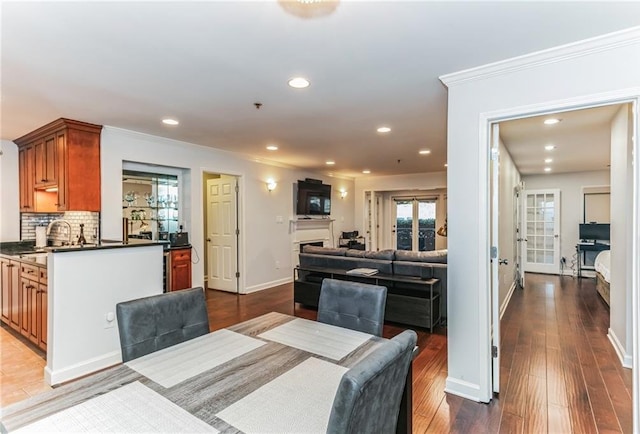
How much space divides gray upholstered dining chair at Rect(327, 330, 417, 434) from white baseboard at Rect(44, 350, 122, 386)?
9.41 feet

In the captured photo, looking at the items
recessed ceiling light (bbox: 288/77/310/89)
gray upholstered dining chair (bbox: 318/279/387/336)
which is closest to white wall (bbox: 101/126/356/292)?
recessed ceiling light (bbox: 288/77/310/89)

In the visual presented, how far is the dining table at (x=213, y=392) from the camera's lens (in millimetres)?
994

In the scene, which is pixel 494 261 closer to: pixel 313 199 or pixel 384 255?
pixel 384 255

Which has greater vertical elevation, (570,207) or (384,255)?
(570,207)

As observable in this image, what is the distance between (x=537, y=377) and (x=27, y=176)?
20.1 ft

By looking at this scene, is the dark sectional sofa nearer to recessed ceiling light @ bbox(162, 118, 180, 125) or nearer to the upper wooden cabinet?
recessed ceiling light @ bbox(162, 118, 180, 125)

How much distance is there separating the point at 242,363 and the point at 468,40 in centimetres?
213

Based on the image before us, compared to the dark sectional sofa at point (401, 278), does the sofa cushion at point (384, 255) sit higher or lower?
higher

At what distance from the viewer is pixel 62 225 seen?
452cm

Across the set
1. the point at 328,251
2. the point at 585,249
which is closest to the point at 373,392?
the point at 328,251

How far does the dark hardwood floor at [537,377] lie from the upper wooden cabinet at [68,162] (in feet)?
7.01

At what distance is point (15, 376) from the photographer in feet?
9.29

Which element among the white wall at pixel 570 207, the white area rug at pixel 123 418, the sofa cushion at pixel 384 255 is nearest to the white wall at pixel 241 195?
the sofa cushion at pixel 384 255

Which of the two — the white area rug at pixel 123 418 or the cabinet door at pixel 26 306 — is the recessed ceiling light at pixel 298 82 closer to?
the white area rug at pixel 123 418
